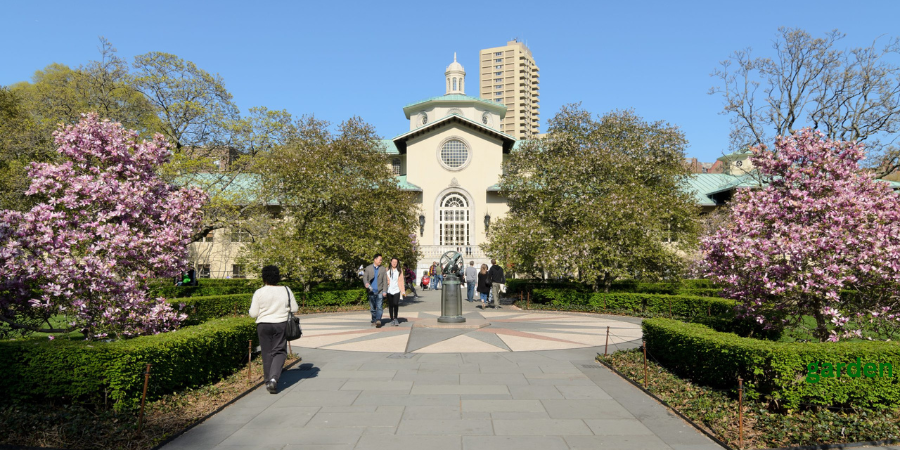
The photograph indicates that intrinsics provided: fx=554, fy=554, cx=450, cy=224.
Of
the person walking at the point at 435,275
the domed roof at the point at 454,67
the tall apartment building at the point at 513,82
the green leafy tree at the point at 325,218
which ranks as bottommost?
the person walking at the point at 435,275

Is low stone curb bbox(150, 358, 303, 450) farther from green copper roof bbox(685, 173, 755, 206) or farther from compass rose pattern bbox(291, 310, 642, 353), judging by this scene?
green copper roof bbox(685, 173, 755, 206)

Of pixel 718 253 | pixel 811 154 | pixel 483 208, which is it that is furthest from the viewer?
pixel 483 208

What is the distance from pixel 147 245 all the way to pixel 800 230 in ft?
31.3

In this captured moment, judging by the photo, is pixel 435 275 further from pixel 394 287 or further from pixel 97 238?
pixel 97 238

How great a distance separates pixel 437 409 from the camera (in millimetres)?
6453

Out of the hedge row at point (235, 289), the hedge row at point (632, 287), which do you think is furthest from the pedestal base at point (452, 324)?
the hedge row at point (632, 287)

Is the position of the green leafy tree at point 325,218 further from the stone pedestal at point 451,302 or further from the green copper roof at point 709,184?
the green copper roof at point 709,184

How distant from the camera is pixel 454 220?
36875 mm

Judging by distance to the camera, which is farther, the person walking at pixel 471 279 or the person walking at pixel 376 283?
the person walking at pixel 471 279

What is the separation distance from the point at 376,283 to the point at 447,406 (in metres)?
7.23

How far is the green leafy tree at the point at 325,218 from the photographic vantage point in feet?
63.6

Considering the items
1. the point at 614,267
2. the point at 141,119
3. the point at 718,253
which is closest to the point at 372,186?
the point at 614,267

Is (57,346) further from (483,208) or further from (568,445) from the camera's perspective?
(483,208)

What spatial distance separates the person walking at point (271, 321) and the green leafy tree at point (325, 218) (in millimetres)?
11540
